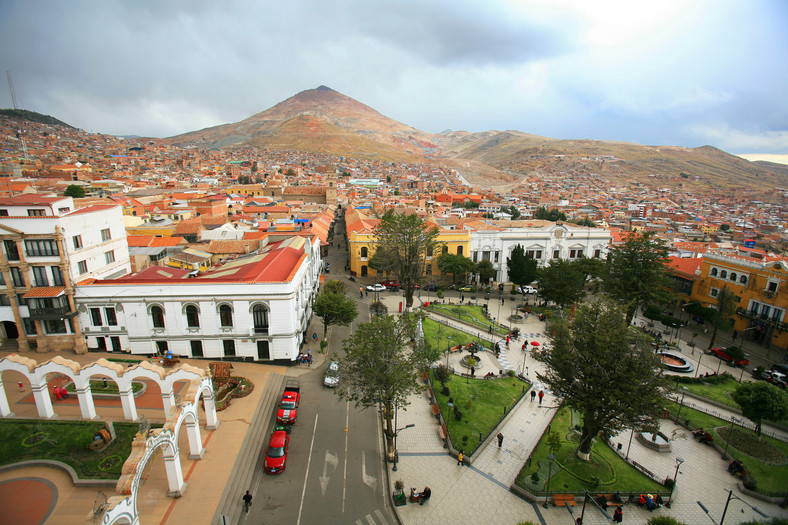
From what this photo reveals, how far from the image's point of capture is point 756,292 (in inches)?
1247

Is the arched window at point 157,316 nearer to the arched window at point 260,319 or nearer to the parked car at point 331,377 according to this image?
the arched window at point 260,319

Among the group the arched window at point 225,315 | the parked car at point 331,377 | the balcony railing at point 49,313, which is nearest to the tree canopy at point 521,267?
the parked car at point 331,377

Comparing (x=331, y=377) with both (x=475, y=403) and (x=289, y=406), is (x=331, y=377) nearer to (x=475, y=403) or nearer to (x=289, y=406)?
(x=289, y=406)

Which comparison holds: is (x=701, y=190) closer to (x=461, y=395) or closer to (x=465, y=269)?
(x=465, y=269)

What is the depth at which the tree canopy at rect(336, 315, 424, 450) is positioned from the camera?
53.4ft

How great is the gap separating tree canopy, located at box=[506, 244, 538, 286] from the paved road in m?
26.5

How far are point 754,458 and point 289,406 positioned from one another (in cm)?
2206

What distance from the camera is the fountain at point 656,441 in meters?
18.3

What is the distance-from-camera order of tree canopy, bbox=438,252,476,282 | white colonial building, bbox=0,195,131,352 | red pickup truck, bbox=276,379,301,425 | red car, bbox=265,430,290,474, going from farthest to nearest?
tree canopy, bbox=438,252,476,282 < white colonial building, bbox=0,195,131,352 < red pickup truck, bbox=276,379,301,425 < red car, bbox=265,430,290,474

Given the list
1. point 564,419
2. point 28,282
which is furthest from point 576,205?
point 28,282

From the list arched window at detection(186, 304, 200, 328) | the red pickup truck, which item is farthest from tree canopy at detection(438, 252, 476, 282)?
arched window at detection(186, 304, 200, 328)

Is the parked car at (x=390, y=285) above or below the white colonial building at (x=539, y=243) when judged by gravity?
below

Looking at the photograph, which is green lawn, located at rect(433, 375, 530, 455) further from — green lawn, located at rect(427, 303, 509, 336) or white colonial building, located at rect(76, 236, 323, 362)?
white colonial building, located at rect(76, 236, 323, 362)

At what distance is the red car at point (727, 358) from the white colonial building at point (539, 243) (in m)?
19.6
